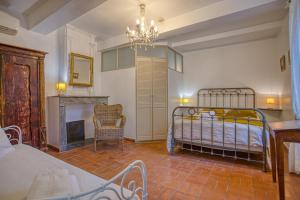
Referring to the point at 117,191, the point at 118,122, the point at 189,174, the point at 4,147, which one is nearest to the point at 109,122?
the point at 118,122

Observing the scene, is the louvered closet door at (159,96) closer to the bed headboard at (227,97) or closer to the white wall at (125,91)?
the white wall at (125,91)

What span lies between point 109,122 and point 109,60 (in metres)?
1.99

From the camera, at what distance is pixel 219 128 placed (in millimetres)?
2941

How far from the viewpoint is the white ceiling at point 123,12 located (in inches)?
120

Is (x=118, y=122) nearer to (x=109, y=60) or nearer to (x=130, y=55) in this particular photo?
(x=130, y=55)

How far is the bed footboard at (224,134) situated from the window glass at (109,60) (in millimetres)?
2730

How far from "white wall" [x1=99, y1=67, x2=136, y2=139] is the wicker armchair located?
41 centimetres

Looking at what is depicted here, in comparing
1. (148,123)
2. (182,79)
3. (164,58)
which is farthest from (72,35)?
(182,79)

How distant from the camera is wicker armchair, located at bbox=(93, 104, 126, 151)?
3.69 meters

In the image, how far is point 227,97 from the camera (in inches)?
201

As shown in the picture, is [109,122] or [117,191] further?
[109,122]

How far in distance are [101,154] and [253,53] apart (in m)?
4.83

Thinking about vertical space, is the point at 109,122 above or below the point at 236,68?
below

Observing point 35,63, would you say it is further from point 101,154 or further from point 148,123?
point 148,123
